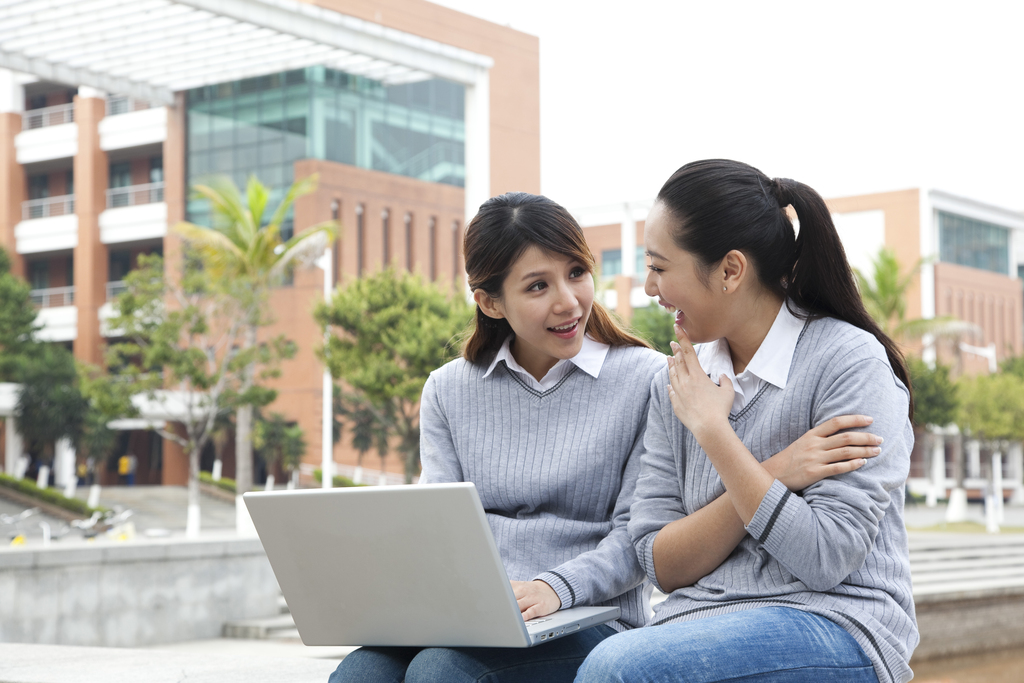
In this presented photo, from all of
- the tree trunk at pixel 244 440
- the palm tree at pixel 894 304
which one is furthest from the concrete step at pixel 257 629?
the palm tree at pixel 894 304

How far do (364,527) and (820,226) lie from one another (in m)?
0.97

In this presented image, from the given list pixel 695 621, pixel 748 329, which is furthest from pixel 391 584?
pixel 748 329

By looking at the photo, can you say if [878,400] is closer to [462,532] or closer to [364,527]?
[462,532]

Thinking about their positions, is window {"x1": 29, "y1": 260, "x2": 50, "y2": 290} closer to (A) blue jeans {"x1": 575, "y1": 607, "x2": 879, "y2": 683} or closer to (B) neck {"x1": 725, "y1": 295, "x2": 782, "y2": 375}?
(B) neck {"x1": 725, "y1": 295, "x2": 782, "y2": 375}

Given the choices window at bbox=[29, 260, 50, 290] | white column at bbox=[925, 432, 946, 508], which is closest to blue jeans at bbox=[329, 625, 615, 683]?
window at bbox=[29, 260, 50, 290]

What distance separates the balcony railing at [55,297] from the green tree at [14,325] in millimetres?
3611

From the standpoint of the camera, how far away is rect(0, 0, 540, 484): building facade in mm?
28375

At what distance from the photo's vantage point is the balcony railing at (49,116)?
31797 millimetres

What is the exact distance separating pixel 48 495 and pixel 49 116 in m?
14.9

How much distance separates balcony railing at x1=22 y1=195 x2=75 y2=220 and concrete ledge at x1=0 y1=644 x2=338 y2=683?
1203 inches

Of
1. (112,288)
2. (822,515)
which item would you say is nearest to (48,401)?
(112,288)

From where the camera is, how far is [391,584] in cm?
181

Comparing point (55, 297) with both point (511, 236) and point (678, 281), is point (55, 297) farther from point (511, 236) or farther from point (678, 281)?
point (678, 281)

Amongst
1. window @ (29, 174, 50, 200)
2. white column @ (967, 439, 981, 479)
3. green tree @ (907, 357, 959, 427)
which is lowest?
white column @ (967, 439, 981, 479)
